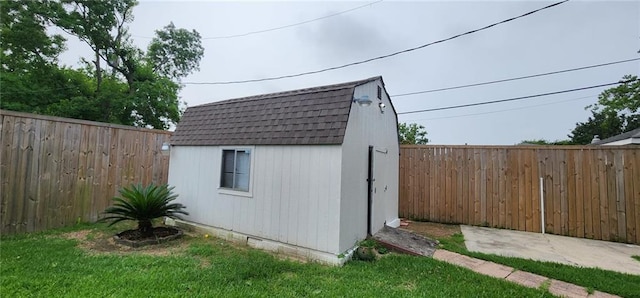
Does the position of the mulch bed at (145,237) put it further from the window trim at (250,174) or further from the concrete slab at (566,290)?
the concrete slab at (566,290)

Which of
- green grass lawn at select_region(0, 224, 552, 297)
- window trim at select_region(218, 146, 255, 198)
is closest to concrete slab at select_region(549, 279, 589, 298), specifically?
green grass lawn at select_region(0, 224, 552, 297)

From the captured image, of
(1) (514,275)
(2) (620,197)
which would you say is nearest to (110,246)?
(1) (514,275)

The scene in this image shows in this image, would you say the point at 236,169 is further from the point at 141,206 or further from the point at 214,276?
the point at 214,276

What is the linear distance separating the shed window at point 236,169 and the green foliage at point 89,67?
10.2 metres

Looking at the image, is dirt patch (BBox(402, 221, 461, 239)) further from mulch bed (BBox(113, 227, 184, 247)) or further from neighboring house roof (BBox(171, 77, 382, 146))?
mulch bed (BBox(113, 227, 184, 247))

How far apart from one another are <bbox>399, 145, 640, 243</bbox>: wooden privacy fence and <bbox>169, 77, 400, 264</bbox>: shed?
149 centimetres

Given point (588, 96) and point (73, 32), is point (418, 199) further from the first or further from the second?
point (73, 32)

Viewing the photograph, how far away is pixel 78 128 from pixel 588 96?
18624 mm

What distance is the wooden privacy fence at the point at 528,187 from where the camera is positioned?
17.6ft

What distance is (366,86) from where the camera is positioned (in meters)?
4.89

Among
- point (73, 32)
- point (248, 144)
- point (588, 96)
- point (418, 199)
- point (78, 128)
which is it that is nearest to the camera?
point (248, 144)

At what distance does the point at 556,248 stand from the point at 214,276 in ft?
18.8

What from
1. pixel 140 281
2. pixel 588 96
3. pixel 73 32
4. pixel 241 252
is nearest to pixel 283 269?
pixel 241 252

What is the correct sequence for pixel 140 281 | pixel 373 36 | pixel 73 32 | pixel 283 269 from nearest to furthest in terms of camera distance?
pixel 140 281
pixel 283 269
pixel 373 36
pixel 73 32
